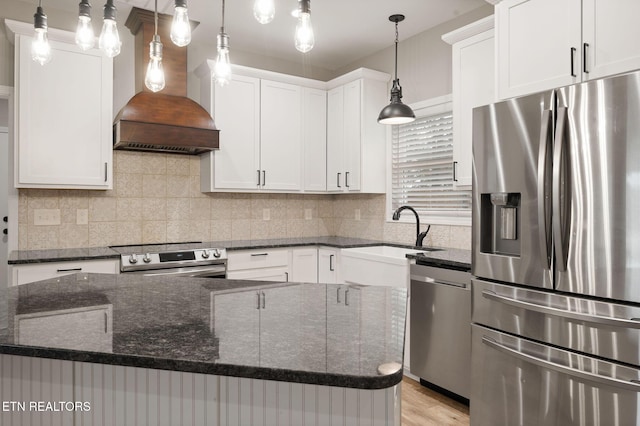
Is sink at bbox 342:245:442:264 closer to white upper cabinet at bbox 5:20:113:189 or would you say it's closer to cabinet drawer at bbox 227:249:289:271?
cabinet drawer at bbox 227:249:289:271

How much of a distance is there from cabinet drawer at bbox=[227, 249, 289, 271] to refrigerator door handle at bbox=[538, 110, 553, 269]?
2384mm

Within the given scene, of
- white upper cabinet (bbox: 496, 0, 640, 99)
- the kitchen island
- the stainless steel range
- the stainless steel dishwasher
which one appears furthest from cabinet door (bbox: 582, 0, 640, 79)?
the stainless steel range

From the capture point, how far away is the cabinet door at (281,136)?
4176 mm

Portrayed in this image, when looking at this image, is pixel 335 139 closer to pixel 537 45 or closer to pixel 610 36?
pixel 537 45

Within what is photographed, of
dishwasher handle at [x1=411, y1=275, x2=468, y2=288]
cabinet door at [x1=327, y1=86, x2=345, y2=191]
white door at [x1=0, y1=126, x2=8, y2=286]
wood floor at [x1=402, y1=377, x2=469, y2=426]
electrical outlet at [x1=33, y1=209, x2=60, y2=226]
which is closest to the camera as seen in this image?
wood floor at [x1=402, y1=377, x2=469, y2=426]

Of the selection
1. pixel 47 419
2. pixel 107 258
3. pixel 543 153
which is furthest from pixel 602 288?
pixel 107 258

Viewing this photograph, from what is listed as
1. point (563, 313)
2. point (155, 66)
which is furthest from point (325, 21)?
point (563, 313)

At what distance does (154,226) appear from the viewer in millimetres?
3949

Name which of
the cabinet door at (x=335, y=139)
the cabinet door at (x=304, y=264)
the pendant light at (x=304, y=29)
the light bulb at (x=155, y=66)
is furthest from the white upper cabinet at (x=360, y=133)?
the pendant light at (x=304, y=29)

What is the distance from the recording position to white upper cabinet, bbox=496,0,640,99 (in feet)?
6.75

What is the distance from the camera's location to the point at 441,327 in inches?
111

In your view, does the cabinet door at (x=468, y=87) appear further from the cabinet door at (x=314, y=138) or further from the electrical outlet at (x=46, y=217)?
the electrical outlet at (x=46, y=217)

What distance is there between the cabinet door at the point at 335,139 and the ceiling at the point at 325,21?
0.46 meters

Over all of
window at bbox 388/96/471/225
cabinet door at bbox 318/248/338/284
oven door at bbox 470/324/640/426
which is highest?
window at bbox 388/96/471/225
